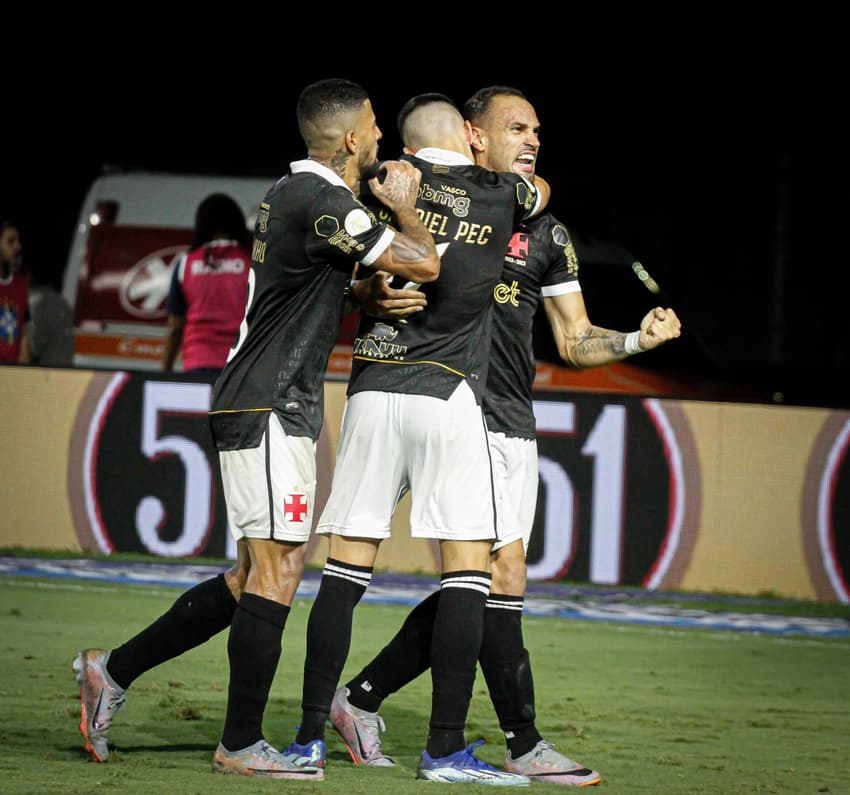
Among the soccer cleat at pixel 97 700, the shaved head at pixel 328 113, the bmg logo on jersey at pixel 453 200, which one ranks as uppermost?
the shaved head at pixel 328 113

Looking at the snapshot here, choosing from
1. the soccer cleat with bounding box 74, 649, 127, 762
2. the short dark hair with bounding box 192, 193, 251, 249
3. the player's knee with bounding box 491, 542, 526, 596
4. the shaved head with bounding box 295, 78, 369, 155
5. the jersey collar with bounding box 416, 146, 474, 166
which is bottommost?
the soccer cleat with bounding box 74, 649, 127, 762

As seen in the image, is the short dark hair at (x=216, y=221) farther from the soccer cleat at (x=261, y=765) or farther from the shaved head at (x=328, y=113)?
the soccer cleat at (x=261, y=765)

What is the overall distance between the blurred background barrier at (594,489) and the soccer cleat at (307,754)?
469cm

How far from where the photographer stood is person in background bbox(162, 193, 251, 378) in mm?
9812

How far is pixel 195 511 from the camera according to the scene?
33.0 ft

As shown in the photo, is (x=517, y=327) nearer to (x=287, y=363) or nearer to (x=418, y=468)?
(x=418, y=468)

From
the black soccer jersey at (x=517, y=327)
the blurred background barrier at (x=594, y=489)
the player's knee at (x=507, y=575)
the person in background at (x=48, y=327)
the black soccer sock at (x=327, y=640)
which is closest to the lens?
the black soccer sock at (x=327, y=640)

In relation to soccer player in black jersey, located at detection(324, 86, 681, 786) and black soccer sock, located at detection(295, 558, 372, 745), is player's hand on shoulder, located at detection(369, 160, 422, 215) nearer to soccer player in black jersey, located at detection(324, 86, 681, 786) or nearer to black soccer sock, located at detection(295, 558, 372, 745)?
soccer player in black jersey, located at detection(324, 86, 681, 786)

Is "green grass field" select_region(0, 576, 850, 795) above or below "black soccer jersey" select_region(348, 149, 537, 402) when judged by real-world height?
below

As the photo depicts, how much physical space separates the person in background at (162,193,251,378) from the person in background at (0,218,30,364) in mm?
1411

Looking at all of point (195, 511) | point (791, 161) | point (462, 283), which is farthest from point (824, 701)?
point (791, 161)

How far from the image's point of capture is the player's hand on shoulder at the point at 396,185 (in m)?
5.32

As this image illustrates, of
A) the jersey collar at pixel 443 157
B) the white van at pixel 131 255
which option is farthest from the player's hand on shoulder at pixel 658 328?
the white van at pixel 131 255

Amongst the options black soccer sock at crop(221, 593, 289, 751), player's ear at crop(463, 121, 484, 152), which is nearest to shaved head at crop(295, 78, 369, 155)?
player's ear at crop(463, 121, 484, 152)
